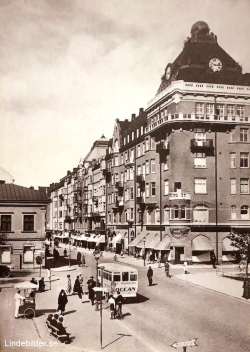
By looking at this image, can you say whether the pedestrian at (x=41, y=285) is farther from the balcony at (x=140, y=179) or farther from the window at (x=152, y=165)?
the balcony at (x=140, y=179)

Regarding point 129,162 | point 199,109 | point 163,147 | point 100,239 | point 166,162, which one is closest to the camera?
point 199,109

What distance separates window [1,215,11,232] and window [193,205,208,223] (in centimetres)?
A: 733

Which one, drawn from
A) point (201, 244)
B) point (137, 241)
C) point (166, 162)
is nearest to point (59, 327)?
point (201, 244)

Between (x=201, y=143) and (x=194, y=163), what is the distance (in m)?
1.03

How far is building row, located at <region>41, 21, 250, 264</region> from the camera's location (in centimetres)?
1608

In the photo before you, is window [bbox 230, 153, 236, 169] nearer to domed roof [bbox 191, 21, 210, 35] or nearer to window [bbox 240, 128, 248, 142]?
window [bbox 240, 128, 248, 142]

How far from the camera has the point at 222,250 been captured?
742 inches

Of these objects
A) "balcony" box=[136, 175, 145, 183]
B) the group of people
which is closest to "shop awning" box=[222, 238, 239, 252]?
the group of people

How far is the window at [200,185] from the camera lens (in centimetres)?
1795

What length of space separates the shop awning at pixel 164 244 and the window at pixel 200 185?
7558 millimetres

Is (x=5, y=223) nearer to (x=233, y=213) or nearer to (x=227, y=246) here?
(x=233, y=213)

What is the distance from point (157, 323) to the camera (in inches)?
509

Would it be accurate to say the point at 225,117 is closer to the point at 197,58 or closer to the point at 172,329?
the point at 197,58

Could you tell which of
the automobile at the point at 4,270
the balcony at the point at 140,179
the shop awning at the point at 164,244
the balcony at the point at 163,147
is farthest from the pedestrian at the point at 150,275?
the balcony at the point at 140,179
